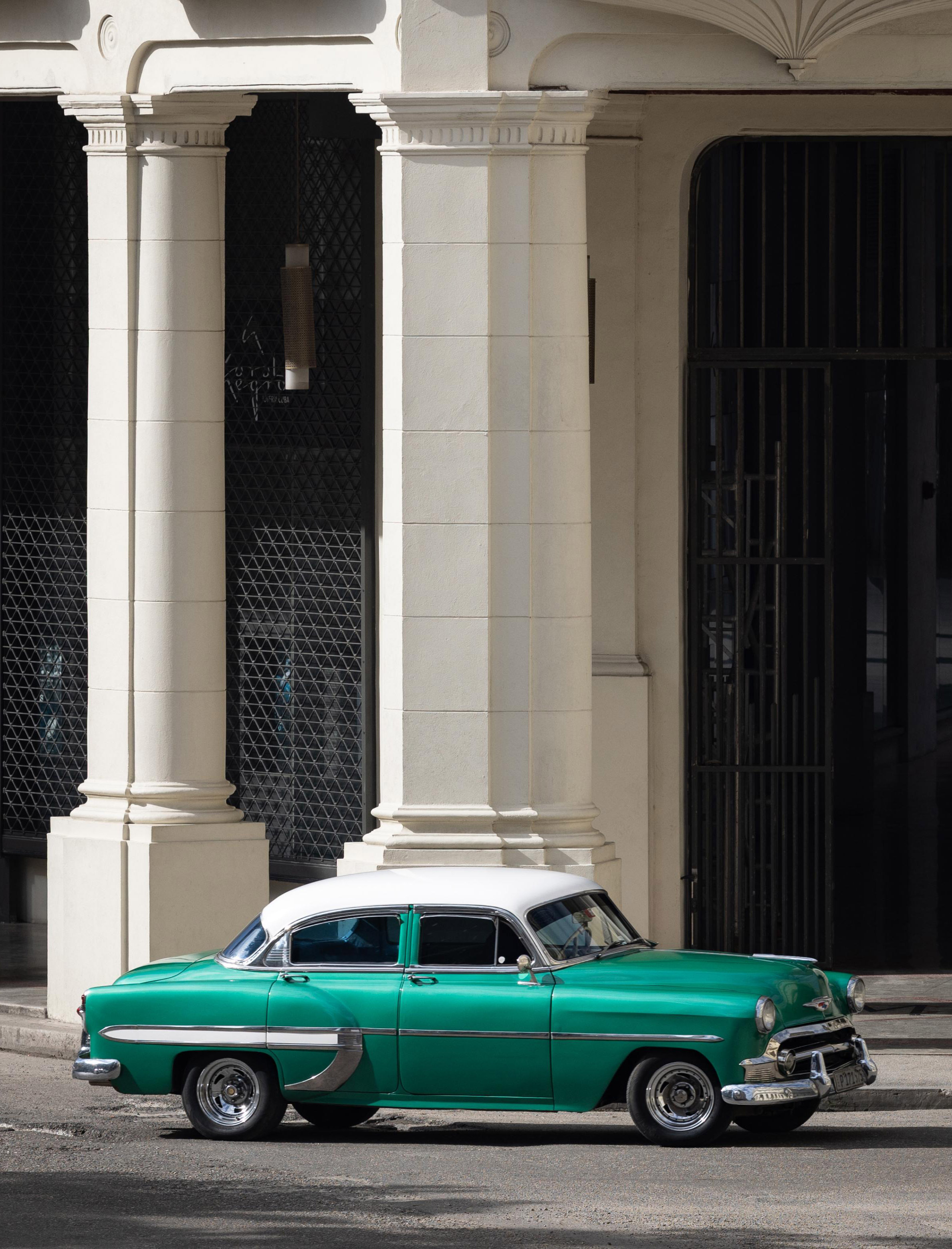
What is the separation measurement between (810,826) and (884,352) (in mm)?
3386

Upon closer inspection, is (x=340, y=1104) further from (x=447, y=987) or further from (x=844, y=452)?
(x=844, y=452)

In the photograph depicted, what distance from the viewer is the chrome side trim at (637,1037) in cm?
1180

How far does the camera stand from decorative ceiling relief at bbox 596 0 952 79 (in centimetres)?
1471

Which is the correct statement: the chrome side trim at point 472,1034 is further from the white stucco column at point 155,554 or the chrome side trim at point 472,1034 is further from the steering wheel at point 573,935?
the white stucco column at point 155,554

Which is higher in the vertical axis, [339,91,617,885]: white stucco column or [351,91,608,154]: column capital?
[351,91,608,154]: column capital

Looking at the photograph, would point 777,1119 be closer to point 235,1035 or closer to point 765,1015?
point 765,1015

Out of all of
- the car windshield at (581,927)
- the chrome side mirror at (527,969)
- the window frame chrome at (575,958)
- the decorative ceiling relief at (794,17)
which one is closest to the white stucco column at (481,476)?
the decorative ceiling relief at (794,17)

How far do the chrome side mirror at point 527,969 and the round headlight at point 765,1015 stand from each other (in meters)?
1.10

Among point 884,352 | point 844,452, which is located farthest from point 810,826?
point 844,452

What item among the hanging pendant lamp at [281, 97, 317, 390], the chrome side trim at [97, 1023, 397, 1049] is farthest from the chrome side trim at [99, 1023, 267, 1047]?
the hanging pendant lamp at [281, 97, 317, 390]

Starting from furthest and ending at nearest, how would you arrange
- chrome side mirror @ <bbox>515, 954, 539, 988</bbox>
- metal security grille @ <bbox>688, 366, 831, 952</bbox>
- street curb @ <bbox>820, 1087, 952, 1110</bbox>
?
metal security grille @ <bbox>688, 366, 831, 952</bbox>, street curb @ <bbox>820, 1087, 952, 1110</bbox>, chrome side mirror @ <bbox>515, 954, 539, 988</bbox>

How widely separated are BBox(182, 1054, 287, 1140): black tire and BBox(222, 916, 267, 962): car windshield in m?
0.55

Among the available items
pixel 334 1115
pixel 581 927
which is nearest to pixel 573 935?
pixel 581 927

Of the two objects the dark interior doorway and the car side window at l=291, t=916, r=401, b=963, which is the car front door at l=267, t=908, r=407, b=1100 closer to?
the car side window at l=291, t=916, r=401, b=963
